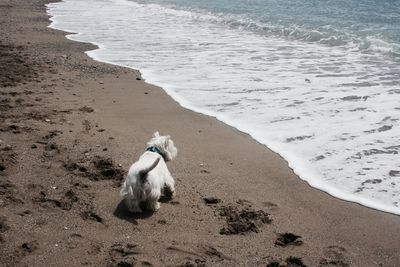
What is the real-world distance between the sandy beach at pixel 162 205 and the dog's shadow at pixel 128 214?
0.04 feet

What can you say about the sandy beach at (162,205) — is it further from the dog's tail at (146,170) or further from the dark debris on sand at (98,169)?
the dog's tail at (146,170)

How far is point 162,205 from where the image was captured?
16.5 ft

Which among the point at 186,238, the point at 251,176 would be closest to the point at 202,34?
the point at 251,176

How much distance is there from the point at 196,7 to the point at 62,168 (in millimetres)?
24421

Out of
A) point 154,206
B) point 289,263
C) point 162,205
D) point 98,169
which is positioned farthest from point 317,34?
point 289,263

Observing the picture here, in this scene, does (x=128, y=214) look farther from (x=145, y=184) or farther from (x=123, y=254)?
(x=123, y=254)

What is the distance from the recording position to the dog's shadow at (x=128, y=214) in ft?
15.4

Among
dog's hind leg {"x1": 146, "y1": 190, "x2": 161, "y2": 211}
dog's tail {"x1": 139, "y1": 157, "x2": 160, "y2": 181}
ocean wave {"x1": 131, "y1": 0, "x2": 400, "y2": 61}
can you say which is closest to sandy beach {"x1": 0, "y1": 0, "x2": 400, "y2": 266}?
dog's hind leg {"x1": 146, "y1": 190, "x2": 161, "y2": 211}

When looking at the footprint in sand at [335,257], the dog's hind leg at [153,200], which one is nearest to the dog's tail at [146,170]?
the dog's hind leg at [153,200]

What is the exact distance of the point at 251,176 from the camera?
5.73 meters

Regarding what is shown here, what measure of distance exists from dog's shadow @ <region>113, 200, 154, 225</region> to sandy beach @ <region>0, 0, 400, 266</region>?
11 millimetres

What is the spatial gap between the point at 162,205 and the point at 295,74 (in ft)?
22.9

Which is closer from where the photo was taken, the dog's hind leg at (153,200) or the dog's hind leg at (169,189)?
the dog's hind leg at (153,200)

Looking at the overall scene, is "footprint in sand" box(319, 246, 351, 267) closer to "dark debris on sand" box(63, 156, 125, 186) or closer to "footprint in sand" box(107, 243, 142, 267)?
"footprint in sand" box(107, 243, 142, 267)
